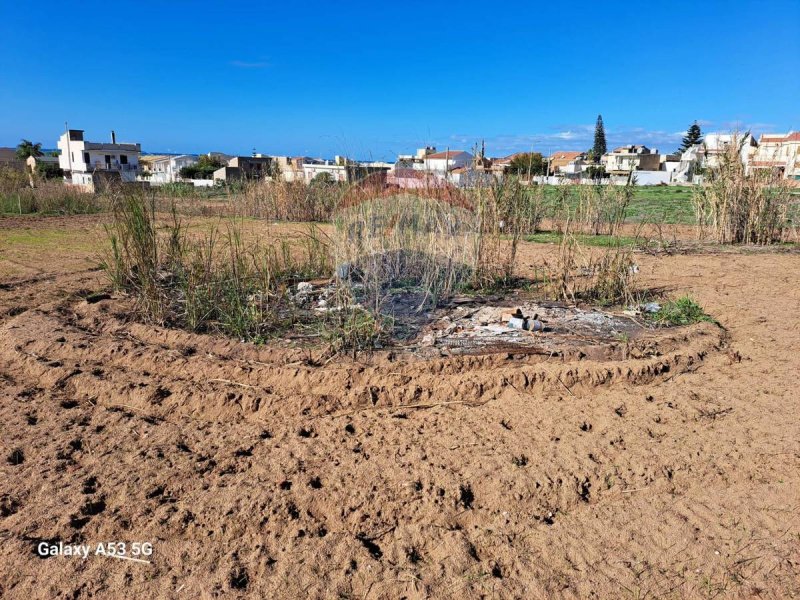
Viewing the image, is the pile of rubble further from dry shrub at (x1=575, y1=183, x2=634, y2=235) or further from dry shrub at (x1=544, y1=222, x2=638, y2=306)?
dry shrub at (x1=575, y1=183, x2=634, y2=235)

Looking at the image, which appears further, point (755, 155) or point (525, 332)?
point (755, 155)

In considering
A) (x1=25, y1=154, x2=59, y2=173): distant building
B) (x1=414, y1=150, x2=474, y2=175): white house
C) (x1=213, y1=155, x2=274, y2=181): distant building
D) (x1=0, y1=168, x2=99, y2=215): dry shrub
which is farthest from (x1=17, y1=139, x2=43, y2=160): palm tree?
(x1=414, y1=150, x2=474, y2=175): white house

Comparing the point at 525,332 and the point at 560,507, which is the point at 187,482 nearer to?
the point at 560,507

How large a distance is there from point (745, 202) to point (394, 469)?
29.8ft

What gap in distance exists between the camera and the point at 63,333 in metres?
3.84

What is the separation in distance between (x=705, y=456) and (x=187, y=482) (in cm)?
235

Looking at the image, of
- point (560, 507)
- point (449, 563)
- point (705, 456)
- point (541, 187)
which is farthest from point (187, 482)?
point (541, 187)

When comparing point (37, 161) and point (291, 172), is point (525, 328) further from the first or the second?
point (37, 161)

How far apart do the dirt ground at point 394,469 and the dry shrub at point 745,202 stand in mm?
5931

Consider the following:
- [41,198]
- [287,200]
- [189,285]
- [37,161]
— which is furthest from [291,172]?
[37,161]

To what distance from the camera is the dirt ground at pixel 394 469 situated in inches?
70.8

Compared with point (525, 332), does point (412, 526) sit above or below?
below

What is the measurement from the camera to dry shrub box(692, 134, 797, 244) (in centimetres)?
877

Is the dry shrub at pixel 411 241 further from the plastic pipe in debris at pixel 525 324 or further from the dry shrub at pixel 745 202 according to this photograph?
the dry shrub at pixel 745 202
